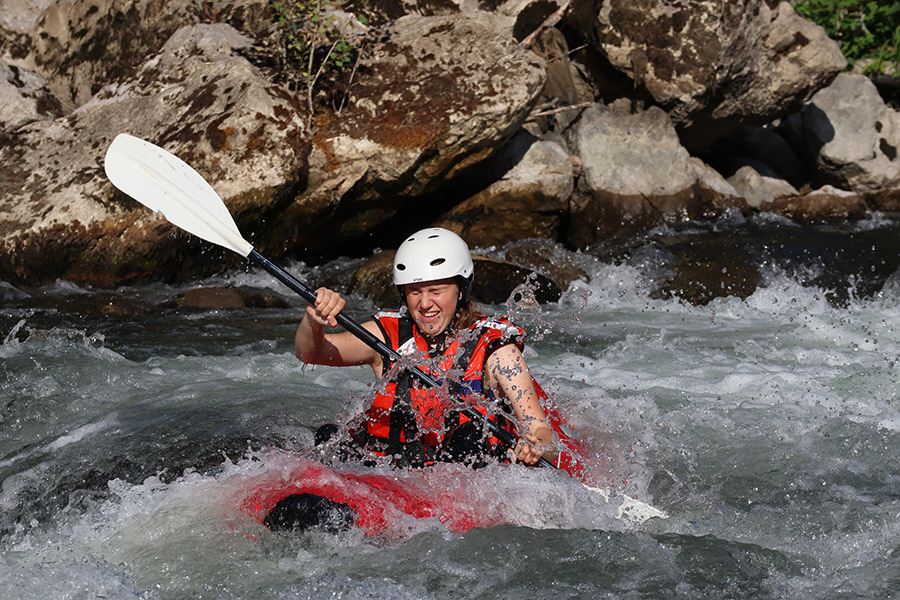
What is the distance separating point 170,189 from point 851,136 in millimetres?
8951

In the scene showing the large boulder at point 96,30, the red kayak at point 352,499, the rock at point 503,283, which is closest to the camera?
the red kayak at point 352,499

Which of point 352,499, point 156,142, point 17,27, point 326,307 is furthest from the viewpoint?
point 17,27

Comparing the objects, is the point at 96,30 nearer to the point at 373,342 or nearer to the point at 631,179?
the point at 631,179

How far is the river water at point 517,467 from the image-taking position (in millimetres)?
3107

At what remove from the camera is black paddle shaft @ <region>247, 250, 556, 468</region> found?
3.51 meters

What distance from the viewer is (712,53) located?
934cm

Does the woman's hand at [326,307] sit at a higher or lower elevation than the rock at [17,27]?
lower

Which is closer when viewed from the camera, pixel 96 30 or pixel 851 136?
pixel 96 30

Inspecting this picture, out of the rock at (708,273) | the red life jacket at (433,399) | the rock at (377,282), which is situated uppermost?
the red life jacket at (433,399)

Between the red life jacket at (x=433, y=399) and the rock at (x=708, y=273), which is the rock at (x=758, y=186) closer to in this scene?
the rock at (x=708, y=273)

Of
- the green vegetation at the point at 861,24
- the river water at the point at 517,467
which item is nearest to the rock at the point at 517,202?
the river water at the point at 517,467

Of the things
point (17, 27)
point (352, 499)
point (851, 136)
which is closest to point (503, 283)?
point (352, 499)

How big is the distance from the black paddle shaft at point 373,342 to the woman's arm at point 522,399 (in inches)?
2.6

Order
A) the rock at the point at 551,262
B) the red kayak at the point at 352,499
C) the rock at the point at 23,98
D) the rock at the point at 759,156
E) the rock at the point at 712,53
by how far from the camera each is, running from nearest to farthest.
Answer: the red kayak at the point at 352,499, the rock at the point at 551,262, the rock at the point at 23,98, the rock at the point at 712,53, the rock at the point at 759,156
